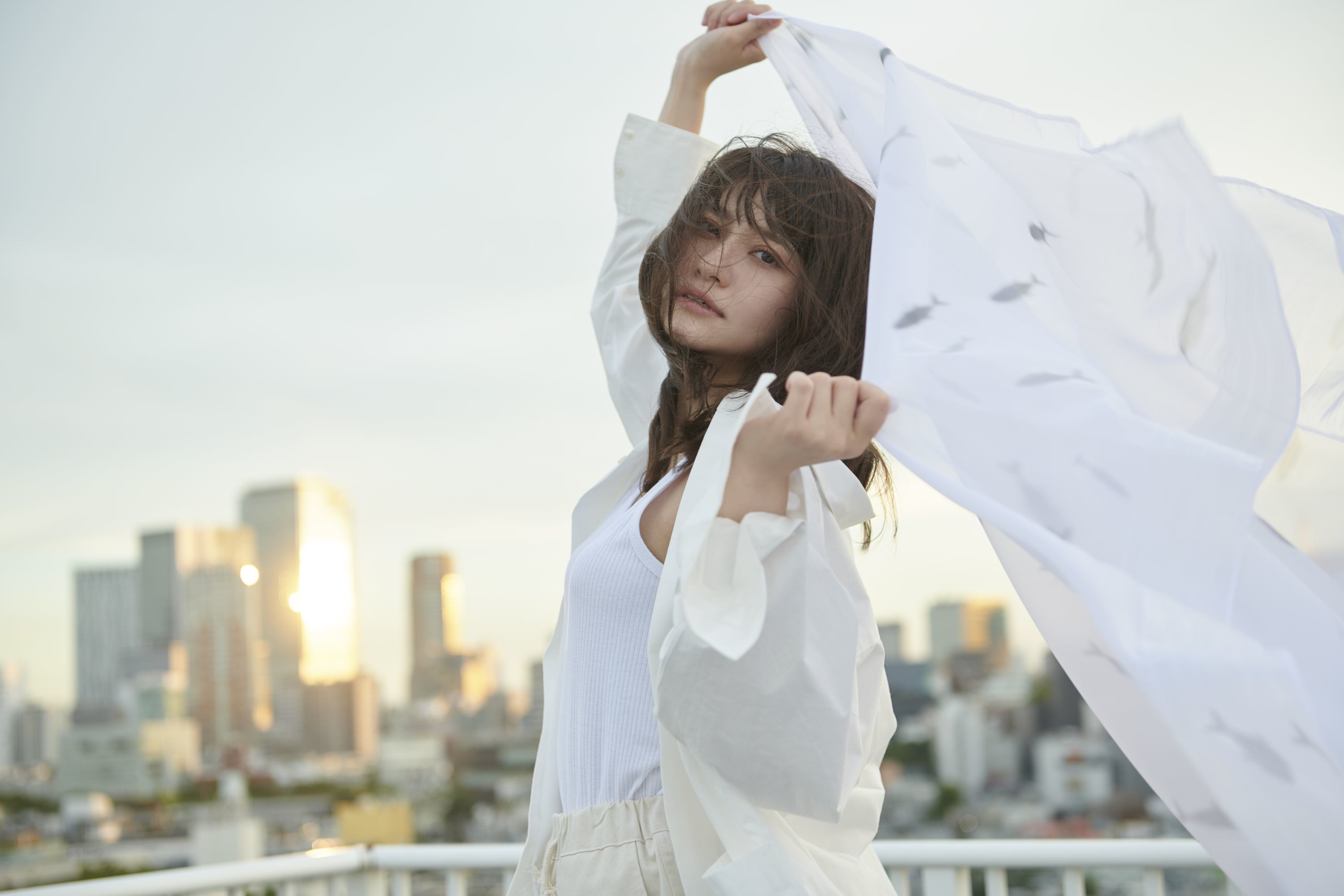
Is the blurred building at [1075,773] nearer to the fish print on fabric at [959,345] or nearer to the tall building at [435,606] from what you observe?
the tall building at [435,606]

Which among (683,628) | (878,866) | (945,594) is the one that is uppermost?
(683,628)

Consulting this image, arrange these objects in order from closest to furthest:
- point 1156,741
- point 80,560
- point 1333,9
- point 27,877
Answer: point 1156,741
point 1333,9
point 27,877
point 80,560

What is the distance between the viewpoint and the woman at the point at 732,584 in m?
0.70

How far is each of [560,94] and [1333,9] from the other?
3160 millimetres

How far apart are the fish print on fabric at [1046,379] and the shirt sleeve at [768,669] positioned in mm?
209

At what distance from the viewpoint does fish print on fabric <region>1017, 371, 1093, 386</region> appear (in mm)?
766

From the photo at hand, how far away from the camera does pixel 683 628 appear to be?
27.2 inches

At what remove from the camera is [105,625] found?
20.7m

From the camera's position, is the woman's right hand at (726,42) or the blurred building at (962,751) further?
the blurred building at (962,751)

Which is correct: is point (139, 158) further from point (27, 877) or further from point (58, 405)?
point (27, 877)

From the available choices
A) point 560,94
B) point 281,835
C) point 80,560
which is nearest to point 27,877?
point 281,835

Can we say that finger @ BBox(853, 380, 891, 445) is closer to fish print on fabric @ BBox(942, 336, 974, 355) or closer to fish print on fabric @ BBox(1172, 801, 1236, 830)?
fish print on fabric @ BBox(942, 336, 974, 355)

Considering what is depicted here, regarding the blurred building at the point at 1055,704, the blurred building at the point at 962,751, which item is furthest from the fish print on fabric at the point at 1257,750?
the blurred building at the point at 962,751

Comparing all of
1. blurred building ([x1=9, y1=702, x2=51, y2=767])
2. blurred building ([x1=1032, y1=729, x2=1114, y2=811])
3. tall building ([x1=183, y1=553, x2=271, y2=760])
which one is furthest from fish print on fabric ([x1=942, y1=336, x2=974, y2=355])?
tall building ([x1=183, y1=553, x2=271, y2=760])
